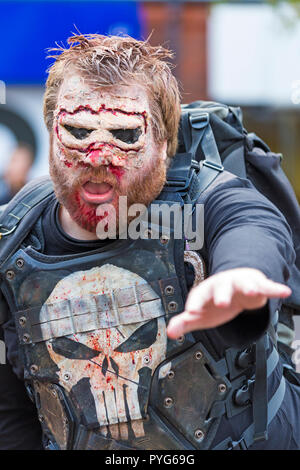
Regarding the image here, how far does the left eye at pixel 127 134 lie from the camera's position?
2123 millimetres

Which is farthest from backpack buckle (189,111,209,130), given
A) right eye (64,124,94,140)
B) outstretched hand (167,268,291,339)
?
outstretched hand (167,268,291,339)

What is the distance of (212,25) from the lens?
8.48 metres

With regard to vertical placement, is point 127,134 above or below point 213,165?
above

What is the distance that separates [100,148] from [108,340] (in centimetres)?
61

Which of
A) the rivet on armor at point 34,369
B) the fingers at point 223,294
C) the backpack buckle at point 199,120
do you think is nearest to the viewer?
the fingers at point 223,294

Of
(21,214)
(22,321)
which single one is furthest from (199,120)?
(22,321)

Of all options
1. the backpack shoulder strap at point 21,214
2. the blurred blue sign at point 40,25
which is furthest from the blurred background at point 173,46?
the backpack shoulder strap at point 21,214

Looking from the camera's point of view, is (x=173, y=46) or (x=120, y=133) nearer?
(x=120, y=133)

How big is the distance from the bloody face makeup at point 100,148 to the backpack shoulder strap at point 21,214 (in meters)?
0.20

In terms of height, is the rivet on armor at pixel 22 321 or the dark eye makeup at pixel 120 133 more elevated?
the dark eye makeup at pixel 120 133

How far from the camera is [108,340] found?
2.15 meters

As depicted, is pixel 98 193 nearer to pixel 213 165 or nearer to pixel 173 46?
pixel 213 165

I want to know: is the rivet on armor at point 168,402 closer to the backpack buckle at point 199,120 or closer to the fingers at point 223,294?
the fingers at point 223,294

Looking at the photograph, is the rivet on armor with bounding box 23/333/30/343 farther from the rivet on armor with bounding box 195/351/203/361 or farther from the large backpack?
the rivet on armor with bounding box 195/351/203/361
